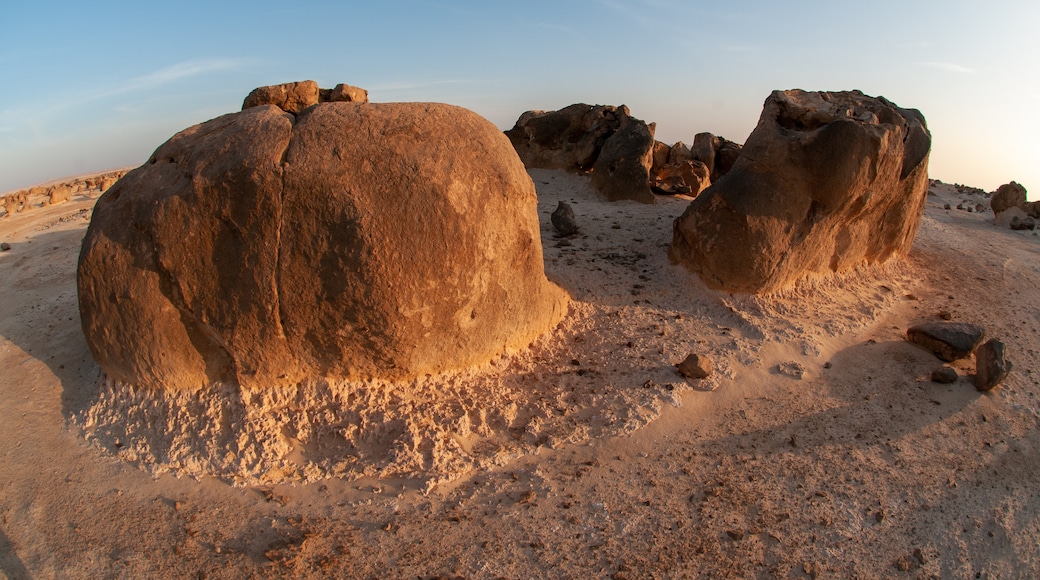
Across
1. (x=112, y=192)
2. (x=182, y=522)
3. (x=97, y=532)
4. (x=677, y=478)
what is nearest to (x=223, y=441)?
(x=182, y=522)

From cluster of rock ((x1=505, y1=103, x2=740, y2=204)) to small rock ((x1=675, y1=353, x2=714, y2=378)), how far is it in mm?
4624

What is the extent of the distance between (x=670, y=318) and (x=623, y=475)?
184 cm

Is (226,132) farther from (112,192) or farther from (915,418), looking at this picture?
(915,418)

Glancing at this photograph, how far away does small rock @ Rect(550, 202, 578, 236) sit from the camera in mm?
6727

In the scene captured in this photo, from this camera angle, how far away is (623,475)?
3.48m

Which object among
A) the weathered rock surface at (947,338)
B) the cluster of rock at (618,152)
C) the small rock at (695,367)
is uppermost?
the cluster of rock at (618,152)

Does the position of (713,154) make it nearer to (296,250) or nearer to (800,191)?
(800,191)

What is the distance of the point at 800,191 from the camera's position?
5250 mm

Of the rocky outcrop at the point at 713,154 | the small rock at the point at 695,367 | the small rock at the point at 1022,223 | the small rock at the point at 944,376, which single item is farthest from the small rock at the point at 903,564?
the small rock at the point at 1022,223

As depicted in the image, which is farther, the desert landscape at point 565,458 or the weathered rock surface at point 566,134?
the weathered rock surface at point 566,134

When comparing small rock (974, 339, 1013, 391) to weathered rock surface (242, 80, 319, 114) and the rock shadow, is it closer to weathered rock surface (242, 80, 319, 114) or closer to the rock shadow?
weathered rock surface (242, 80, 319, 114)

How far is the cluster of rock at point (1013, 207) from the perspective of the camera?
9367 mm

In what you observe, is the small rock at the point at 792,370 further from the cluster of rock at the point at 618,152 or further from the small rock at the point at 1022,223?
the small rock at the point at 1022,223

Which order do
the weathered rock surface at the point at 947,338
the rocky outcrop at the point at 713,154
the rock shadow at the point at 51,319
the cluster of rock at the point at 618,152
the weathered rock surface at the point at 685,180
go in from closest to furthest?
the rock shadow at the point at 51,319 → the weathered rock surface at the point at 947,338 → the cluster of rock at the point at 618,152 → the weathered rock surface at the point at 685,180 → the rocky outcrop at the point at 713,154
